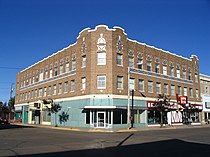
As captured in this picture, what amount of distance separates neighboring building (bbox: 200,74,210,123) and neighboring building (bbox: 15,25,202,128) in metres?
3.41

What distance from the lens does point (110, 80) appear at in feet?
107

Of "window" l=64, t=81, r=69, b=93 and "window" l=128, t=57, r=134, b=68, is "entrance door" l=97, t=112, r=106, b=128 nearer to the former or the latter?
"window" l=128, t=57, r=134, b=68

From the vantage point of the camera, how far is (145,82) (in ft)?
123

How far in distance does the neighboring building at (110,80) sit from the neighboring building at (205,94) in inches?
134

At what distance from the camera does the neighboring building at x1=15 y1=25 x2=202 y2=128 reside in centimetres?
3278

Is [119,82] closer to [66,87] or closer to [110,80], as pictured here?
[110,80]

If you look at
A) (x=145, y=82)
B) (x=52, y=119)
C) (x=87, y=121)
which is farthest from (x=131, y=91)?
(x=52, y=119)

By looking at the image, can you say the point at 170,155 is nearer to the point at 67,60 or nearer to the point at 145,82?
the point at 145,82

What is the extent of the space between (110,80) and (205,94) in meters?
27.3

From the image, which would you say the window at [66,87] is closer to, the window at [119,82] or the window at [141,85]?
the window at [119,82]

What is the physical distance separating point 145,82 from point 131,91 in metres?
3.61

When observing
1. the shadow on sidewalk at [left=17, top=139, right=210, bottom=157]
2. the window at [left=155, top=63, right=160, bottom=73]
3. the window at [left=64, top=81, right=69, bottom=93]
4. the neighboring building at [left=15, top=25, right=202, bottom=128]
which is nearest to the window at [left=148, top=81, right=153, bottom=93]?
the neighboring building at [left=15, top=25, right=202, bottom=128]

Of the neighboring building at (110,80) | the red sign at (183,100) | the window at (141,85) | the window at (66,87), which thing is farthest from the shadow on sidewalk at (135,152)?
the red sign at (183,100)

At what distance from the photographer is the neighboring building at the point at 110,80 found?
32781 millimetres
